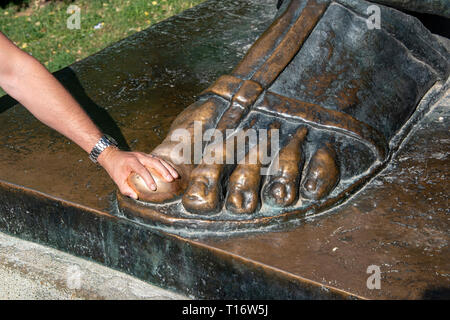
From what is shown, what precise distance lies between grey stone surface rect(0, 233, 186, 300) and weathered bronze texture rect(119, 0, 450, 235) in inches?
12.1

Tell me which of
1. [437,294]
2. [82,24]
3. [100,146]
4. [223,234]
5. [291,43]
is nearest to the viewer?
[437,294]

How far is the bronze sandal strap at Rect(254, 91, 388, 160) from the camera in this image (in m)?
2.16

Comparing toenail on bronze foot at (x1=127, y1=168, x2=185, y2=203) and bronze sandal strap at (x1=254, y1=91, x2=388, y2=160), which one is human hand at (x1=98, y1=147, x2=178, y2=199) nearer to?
toenail on bronze foot at (x1=127, y1=168, x2=185, y2=203)

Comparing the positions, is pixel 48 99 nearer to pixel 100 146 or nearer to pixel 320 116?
pixel 100 146

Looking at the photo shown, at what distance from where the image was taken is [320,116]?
2174mm

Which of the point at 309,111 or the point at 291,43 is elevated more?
the point at 291,43

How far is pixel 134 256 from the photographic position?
2154mm

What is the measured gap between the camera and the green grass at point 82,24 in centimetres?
556

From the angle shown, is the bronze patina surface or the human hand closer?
the bronze patina surface

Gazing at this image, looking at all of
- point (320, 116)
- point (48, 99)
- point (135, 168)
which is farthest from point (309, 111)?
point (48, 99)

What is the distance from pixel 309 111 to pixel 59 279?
110 cm

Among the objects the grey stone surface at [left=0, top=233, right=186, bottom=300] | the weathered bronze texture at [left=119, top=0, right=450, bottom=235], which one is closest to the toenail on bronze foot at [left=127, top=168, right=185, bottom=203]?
the weathered bronze texture at [left=119, top=0, right=450, bottom=235]

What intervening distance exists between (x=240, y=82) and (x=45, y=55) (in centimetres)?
379
